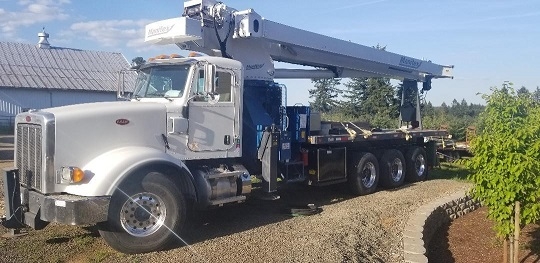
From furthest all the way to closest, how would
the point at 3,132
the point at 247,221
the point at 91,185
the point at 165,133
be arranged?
the point at 3,132 → the point at 247,221 → the point at 165,133 → the point at 91,185

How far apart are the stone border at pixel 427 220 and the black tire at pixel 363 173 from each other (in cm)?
168

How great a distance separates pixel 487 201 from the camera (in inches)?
284

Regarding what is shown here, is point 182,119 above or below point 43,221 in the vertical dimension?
above

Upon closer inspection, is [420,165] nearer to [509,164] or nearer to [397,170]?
[397,170]

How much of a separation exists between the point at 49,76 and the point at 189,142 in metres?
33.5

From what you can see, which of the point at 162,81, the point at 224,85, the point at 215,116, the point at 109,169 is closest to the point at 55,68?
the point at 162,81

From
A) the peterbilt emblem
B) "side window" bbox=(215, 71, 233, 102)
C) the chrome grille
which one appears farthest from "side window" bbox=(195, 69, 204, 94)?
the chrome grille

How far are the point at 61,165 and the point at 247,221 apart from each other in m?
3.20

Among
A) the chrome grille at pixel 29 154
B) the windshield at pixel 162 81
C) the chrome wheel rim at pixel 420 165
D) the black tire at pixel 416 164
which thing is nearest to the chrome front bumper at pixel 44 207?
the chrome grille at pixel 29 154

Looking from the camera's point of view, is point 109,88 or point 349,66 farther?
point 109,88

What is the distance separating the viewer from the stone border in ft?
20.8

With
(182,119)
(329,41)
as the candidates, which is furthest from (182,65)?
(329,41)

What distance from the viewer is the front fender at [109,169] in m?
5.96

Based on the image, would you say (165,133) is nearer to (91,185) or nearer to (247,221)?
(91,185)
